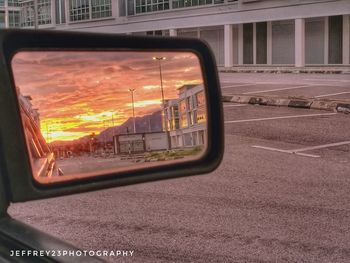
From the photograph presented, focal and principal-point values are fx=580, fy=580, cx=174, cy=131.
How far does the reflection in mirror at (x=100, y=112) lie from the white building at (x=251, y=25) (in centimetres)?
3024

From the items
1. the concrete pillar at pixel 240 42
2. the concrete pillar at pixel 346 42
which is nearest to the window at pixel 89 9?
the concrete pillar at pixel 240 42

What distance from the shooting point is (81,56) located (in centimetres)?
137

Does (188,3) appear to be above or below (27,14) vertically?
below

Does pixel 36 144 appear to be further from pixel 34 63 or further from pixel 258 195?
pixel 258 195

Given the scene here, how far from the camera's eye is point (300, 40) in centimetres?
3253

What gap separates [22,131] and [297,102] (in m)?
13.4

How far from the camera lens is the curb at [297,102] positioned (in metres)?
12.9

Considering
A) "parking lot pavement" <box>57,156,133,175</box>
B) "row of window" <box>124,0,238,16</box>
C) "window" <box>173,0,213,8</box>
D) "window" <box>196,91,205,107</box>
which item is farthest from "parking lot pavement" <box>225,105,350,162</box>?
"row of window" <box>124,0,238,16</box>

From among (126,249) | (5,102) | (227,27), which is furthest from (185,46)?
(227,27)

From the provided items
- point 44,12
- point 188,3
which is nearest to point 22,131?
point 188,3

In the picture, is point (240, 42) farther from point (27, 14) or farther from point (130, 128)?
point (130, 128)

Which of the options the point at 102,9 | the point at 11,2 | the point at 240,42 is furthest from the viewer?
the point at 11,2

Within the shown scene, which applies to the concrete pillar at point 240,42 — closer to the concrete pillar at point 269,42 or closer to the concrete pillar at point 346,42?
the concrete pillar at point 269,42

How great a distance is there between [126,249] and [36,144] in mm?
2830
